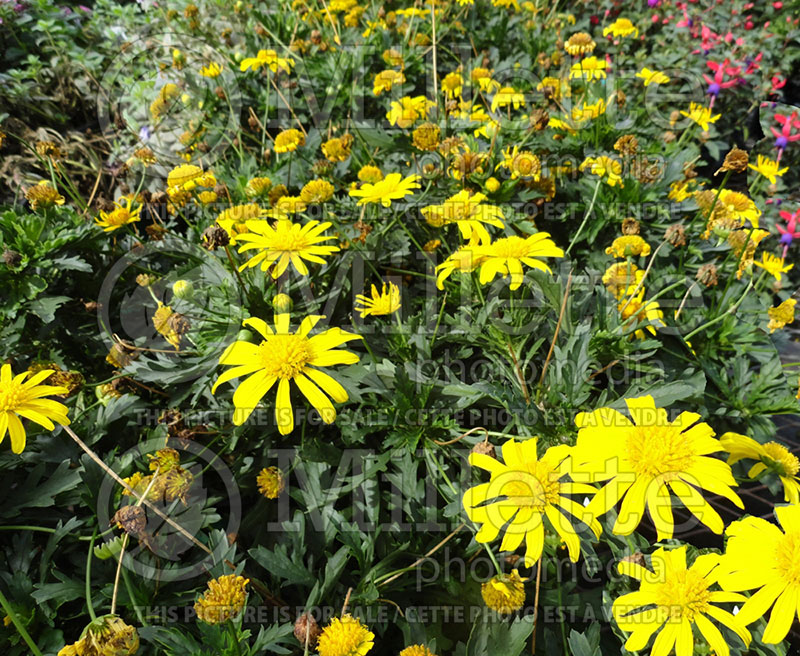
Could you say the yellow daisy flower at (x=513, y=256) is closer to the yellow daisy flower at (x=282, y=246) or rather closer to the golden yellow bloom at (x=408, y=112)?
the yellow daisy flower at (x=282, y=246)

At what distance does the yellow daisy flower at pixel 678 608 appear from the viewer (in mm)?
826

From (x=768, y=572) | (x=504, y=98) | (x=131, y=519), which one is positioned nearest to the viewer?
(x=768, y=572)

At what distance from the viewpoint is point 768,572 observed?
77 centimetres

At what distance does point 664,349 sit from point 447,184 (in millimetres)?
832

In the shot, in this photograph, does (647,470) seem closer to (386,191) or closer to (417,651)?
(417,651)

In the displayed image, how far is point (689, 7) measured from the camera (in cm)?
352

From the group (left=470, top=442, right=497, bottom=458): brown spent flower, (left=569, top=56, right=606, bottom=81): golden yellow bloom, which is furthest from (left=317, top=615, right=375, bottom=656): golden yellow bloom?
(left=569, top=56, right=606, bottom=81): golden yellow bloom

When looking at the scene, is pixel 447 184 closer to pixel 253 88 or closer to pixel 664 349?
pixel 664 349

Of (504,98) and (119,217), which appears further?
(504,98)

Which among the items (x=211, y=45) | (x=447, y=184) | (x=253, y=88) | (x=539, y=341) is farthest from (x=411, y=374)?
(x=211, y=45)

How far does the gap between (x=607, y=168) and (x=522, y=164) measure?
0.95 feet

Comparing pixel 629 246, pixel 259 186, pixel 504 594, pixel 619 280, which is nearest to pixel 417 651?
pixel 504 594

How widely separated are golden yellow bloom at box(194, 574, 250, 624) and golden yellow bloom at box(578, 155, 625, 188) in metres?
1.45

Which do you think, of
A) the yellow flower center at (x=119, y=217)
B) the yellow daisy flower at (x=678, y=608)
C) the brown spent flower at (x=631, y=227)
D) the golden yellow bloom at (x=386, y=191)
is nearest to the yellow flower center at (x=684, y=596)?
the yellow daisy flower at (x=678, y=608)
